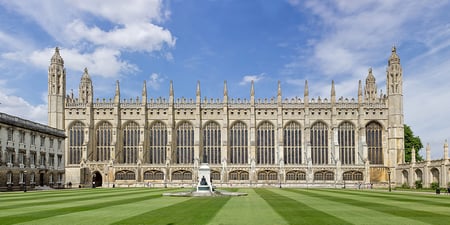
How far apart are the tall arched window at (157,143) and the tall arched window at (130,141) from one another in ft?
8.03

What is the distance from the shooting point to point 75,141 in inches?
2904

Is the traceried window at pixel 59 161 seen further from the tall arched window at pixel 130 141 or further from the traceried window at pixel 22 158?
the tall arched window at pixel 130 141

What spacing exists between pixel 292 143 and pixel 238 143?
8.78 m

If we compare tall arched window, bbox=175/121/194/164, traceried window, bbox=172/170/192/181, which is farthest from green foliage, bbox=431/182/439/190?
tall arched window, bbox=175/121/194/164

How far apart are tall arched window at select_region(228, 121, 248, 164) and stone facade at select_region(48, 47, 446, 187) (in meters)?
0.16

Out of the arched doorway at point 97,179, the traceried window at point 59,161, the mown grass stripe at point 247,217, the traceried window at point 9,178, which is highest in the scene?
the traceried window at point 59,161

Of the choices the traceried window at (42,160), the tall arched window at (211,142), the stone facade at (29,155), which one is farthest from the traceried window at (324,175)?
the traceried window at (42,160)

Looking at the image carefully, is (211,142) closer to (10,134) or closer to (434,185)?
(10,134)

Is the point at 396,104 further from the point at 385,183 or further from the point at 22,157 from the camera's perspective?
the point at 22,157

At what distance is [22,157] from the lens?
5497 cm

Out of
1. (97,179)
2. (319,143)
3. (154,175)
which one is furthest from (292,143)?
(97,179)

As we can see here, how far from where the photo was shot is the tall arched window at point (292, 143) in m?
74.1

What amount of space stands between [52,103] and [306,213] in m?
60.6

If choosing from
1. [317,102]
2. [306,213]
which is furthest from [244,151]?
[306,213]
